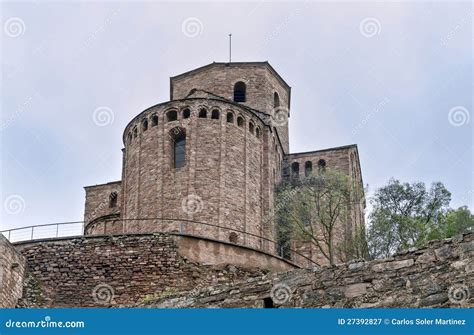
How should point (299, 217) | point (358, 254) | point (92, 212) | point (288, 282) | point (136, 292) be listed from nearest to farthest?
point (288, 282)
point (136, 292)
point (358, 254)
point (299, 217)
point (92, 212)

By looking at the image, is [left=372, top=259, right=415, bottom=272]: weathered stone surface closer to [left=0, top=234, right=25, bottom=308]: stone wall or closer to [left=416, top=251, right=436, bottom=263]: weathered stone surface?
[left=416, top=251, right=436, bottom=263]: weathered stone surface

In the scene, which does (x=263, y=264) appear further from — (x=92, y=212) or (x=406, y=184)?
(x=92, y=212)

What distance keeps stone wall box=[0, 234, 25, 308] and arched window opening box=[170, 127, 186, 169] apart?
13252 mm

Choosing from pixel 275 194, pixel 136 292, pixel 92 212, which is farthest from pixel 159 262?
pixel 92 212

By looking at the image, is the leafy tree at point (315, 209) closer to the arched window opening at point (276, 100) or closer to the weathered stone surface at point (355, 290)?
the arched window opening at point (276, 100)

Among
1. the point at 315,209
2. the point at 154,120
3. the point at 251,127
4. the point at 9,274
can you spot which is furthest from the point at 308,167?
the point at 9,274

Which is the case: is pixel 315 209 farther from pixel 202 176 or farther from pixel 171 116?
pixel 171 116

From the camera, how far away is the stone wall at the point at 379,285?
37.3ft

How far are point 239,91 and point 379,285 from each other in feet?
116

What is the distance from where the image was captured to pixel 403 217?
32031 millimetres

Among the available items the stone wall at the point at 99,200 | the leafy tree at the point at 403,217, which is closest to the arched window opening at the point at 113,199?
the stone wall at the point at 99,200

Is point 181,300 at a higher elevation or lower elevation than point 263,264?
lower

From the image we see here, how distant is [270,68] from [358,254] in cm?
1801

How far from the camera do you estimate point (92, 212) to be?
45.4m
